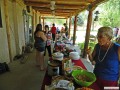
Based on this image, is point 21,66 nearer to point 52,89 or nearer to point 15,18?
point 15,18

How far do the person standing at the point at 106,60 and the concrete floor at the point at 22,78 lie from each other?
184 centimetres

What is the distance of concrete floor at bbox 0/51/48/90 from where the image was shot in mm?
3049

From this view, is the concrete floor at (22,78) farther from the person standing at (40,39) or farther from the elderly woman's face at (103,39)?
the elderly woman's face at (103,39)

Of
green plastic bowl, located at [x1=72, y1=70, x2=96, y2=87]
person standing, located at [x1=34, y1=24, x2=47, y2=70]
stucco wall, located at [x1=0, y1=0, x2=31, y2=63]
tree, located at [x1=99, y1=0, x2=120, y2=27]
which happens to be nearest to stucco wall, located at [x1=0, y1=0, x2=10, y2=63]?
stucco wall, located at [x1=0, y1=0, x2=31, y2=63]

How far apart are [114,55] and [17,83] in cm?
250

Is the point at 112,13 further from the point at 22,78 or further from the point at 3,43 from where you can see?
the point at 22,78

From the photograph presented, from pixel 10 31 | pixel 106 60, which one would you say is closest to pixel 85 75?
pixel 106 60

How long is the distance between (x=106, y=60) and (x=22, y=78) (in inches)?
101

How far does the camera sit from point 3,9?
3967 mm

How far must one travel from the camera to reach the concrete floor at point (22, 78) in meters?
3.05

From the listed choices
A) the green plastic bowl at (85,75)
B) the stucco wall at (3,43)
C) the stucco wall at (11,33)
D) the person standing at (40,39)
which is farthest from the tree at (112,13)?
the green plastic bowl at (85,75)

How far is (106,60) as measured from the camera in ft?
5.05

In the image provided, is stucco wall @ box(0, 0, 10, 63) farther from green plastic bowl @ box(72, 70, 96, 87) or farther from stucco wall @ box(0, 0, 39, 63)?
green plastic bowl @ box(72, 70, 96, 87)

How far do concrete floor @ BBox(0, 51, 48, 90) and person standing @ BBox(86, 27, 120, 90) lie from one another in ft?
6.03
